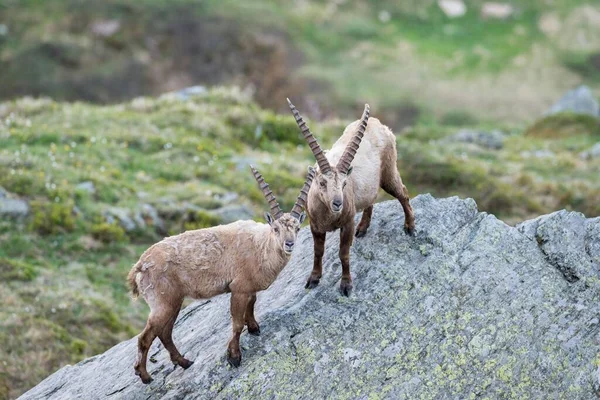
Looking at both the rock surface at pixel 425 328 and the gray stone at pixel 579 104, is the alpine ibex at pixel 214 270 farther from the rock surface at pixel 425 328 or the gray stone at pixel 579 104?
the gray stone at pixel 579 104

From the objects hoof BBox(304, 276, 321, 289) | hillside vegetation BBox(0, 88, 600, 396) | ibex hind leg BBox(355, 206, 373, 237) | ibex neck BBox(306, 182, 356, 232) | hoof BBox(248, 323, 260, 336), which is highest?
ibex neck BBox(306, 182, 356, 232)

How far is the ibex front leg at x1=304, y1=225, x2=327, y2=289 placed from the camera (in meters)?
12.5

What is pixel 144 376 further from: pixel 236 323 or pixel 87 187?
pixel 87 187

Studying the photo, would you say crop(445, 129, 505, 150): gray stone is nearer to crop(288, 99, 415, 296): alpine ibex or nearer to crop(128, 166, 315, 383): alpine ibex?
crop(288, 99, 415, 296): alpine ibex

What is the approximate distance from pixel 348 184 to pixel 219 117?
22.4 metres

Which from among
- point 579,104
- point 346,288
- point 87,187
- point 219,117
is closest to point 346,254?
point 346,288

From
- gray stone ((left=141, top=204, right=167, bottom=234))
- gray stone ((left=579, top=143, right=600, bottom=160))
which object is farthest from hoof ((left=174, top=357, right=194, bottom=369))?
gray stone ((left=579, top=143, right=600, bottom=160))

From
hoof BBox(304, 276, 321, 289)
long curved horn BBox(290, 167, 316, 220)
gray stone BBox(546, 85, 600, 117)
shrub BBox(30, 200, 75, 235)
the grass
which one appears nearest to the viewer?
long curved horn BBox(290, 167, 316, 220)

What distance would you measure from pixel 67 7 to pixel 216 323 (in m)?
61.3

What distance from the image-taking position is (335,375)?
454 inches

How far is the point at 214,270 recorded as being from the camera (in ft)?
38.9

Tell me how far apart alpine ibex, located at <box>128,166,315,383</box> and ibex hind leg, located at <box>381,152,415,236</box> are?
2.14 meters

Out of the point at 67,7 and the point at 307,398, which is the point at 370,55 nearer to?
the point at 67,7

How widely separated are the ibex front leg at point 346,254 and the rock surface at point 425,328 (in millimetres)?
186
